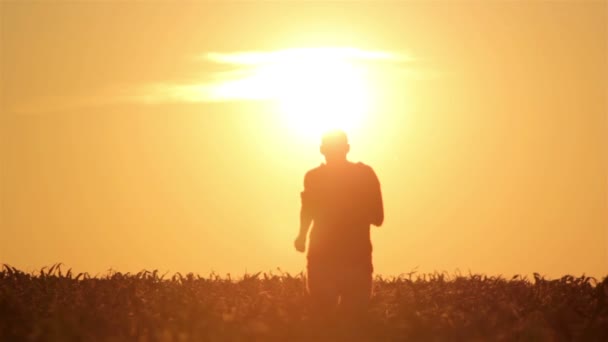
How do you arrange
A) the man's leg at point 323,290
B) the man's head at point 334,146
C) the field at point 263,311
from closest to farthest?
the field at point 263,311
the man's head at point 334,146
the man's leg at point 323,290

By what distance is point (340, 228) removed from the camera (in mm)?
15430

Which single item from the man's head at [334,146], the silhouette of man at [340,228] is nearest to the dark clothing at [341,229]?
the silhouette of man at [340,228]

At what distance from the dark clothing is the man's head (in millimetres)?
130

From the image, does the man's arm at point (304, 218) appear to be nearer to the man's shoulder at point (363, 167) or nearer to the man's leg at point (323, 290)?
the man's leg at point (323, 290)

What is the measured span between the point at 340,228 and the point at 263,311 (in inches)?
64.6

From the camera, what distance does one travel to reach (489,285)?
19469 millimetres

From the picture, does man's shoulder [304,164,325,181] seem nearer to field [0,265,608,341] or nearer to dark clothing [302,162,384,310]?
dark clothing [302,162,384,310]

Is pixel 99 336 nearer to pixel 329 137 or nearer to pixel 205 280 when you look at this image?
pixel 329 137

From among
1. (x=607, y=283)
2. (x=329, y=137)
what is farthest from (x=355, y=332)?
(x=607, y=283)

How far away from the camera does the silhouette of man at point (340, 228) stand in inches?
604

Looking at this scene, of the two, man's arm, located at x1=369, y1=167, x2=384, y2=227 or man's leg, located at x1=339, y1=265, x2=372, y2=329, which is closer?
man's leg, located at x1=339, y1=265, x2=372, y2=329

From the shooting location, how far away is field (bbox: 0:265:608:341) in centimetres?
1286

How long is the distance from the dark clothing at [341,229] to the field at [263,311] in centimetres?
46

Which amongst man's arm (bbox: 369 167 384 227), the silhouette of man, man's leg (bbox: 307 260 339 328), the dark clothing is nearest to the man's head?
the silhouette of man
